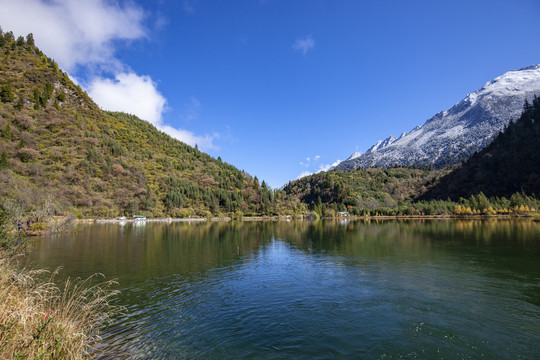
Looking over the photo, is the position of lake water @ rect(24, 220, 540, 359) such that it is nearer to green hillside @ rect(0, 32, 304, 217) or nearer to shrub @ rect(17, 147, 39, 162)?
green hillside @ rect(0, 32, 304, 217)

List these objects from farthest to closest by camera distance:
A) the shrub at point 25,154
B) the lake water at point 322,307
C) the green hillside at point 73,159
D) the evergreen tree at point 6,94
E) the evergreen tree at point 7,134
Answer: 1. the evergreen tree at point 6,94
2. the evergreen tree at point 7,134
3. the green hillside at point 73,159
4. the shrub at point 25,154
5. the lake water at point 322,307

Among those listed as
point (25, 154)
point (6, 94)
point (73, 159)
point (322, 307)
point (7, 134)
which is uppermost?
point (6, 94)

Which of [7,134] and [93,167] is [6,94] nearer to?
[7,134]

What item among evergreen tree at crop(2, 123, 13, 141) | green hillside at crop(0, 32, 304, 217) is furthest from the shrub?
evergreen tree at crop(2, 123, 13, 141)

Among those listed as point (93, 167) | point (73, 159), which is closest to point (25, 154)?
point (73, 159)

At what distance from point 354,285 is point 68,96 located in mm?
234554

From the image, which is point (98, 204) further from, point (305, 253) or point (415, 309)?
point (415, 309)

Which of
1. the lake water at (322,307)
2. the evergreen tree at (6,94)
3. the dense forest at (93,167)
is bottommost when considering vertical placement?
the lake water at (322,307)

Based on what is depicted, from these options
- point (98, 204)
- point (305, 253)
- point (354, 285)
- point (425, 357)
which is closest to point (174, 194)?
point (98, 204)

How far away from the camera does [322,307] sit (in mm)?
17812

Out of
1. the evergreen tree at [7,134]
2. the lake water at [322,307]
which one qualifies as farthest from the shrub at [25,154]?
the lake water at [322,307]

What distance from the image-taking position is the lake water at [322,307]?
12.4m

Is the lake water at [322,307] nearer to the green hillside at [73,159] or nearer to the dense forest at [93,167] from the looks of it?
the green hillside at [73,159]

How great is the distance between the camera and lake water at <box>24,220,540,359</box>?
40.7 ft
